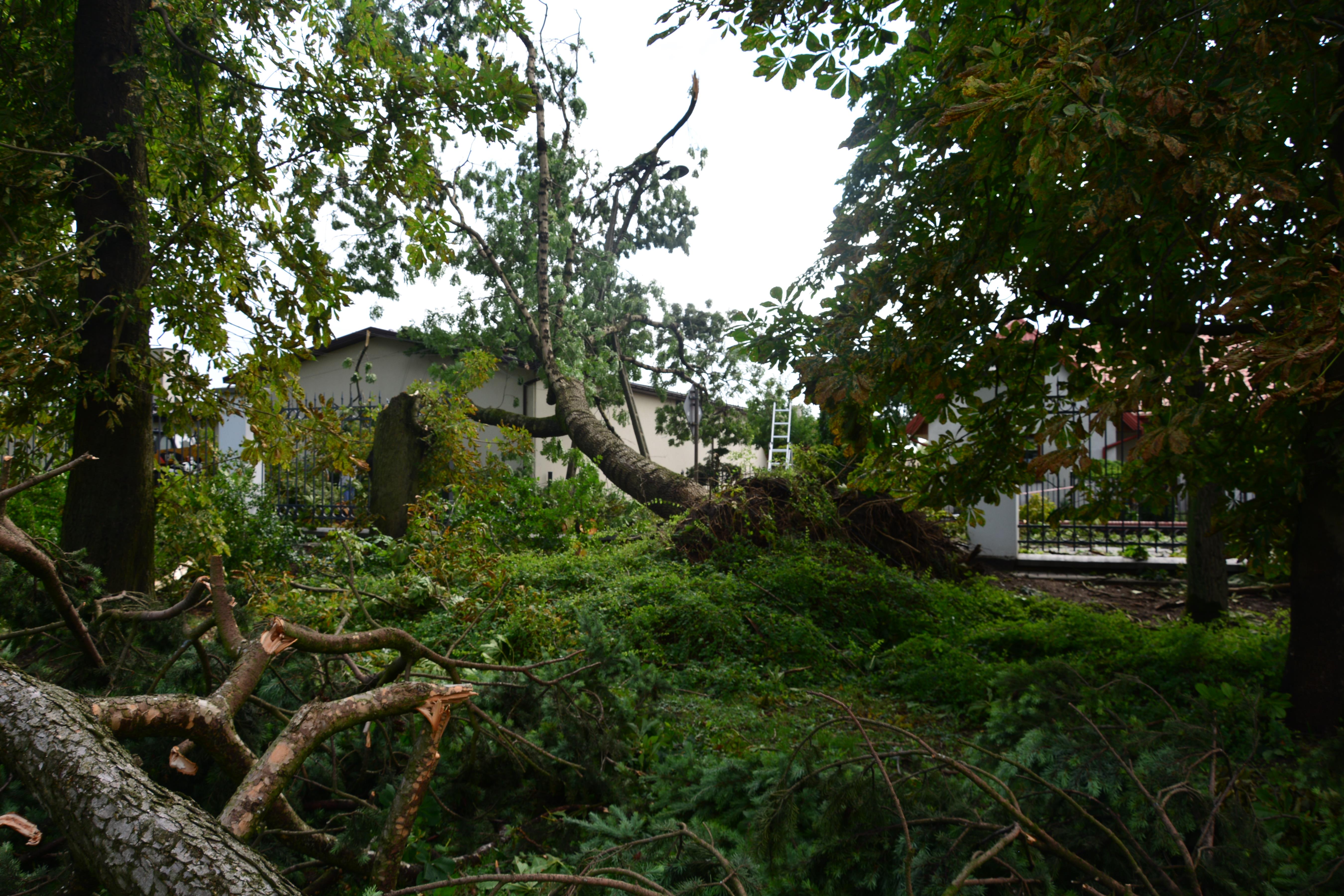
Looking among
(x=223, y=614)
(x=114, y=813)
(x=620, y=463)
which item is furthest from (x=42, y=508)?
(x=114, y=813)

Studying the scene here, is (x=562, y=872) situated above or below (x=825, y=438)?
below

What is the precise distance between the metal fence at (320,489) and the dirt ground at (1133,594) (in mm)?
8431

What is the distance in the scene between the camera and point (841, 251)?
14.3 ft

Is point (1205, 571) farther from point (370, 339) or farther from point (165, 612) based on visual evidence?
point (370, 339)

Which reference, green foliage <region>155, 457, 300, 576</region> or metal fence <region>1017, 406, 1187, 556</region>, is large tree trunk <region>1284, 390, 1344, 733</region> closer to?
metal fence <region>1017, 406, 1187, 556</region>

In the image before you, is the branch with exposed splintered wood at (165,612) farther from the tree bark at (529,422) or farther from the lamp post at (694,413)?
the lamp post at (694,413)

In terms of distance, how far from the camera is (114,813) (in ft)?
4.27

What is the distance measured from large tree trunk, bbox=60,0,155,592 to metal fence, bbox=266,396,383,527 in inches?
185

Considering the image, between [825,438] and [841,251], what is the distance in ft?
26.2

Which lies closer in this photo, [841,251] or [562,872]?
[562,872]

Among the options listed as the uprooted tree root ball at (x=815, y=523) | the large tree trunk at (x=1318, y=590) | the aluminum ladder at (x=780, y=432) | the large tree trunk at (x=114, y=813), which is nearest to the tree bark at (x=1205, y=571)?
the uprooted tree root ball at (x=815, y=523)

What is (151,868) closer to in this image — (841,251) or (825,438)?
(841,251)

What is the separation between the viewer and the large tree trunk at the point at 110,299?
4562 millimetres

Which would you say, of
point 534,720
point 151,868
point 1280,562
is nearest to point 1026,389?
point 1280,562
